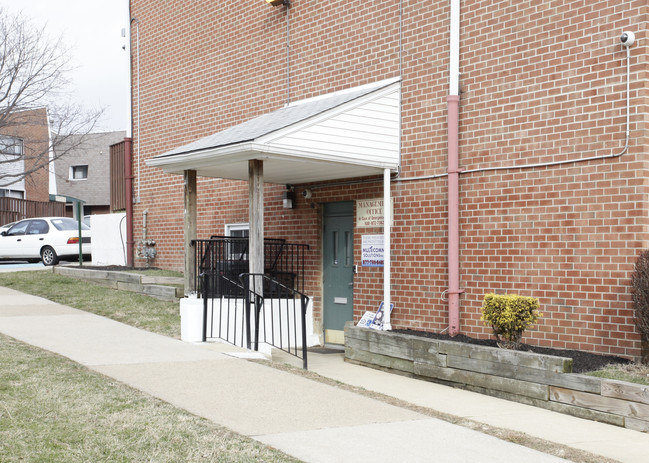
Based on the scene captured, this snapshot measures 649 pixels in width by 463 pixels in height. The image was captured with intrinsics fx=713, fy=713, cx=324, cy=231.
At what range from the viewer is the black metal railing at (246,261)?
1121 cm

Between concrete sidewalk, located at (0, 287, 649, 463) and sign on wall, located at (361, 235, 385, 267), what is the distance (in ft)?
→ 6.04

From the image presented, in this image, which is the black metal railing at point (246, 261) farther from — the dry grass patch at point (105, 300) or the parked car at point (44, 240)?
the parked car at point (44, 240)

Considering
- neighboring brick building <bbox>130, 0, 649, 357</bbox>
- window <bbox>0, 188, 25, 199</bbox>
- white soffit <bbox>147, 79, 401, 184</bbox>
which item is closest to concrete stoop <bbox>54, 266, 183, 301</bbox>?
neighboring brick building <bbox>130, 0, 649, 357</bbox>

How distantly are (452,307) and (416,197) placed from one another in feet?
5.63

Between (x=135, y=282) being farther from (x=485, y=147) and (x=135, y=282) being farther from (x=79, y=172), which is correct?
(x=79, y=172)

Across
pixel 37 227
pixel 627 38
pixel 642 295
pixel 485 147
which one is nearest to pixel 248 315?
pixel 485 147

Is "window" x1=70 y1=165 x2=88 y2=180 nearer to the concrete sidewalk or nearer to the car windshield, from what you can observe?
the car windshield

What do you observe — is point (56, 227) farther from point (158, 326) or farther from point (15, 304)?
point (158, 326)

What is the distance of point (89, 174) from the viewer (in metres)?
43.1

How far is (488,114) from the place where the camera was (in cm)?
938

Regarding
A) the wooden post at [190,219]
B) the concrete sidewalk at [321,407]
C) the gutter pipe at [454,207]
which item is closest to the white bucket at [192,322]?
the concrete sidewalk at [321,407]

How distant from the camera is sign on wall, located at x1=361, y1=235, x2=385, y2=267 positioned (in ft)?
35.6

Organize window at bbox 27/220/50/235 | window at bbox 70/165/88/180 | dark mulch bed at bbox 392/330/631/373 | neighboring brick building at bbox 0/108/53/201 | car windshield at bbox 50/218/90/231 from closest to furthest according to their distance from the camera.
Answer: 1. dark mulch bed at bbox 392/330/631/373
2. car windshield at bbox 50/218/90/231
3. window at bbox 27/220/50/235
4. neighboring brick building at bbox 0/108/53/201
5. window at bbox 70/165/88/180

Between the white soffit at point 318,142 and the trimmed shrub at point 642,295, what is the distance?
3970mm
